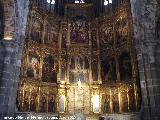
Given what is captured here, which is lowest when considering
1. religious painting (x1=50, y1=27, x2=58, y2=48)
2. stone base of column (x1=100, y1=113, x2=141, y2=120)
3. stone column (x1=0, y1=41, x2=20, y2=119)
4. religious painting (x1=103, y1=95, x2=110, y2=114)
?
stone base of column (x1=100, y1=113, x2=141, y2=120)

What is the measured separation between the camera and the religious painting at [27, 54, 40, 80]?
65.4 feet

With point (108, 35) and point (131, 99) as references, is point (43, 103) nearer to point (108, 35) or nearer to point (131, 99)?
point (131, 99)

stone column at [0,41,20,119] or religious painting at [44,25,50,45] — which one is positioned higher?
religious painting at [44,25,50,45]

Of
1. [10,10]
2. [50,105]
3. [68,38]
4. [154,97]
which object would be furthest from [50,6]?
[154,97]

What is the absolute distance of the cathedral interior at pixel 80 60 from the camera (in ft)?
57.4

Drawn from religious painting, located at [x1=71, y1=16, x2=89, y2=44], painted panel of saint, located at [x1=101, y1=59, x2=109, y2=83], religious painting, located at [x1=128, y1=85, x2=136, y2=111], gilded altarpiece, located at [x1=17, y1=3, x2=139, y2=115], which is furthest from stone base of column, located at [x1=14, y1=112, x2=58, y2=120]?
religious painting, located at [x1=71, y1=16, x2=89, y2=44]

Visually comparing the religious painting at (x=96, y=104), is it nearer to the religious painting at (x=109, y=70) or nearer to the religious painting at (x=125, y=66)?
the religious painting at (x=109, y=70)

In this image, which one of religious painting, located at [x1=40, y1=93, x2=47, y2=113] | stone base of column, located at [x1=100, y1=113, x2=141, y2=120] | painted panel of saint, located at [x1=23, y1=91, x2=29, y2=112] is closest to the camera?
stone base of column, located at [x1=100, y1=113, x2=141, y2=120]

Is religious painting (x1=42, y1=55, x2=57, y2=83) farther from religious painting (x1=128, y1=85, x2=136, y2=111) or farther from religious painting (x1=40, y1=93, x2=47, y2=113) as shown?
religious painting (x1=128, y1=85, x2=136, y2=111)

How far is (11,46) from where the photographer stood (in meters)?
17.4

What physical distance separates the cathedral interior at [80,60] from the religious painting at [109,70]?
0.31ft

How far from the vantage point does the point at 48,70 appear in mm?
21656

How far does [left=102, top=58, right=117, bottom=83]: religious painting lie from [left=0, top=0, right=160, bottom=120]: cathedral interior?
0.09 metres

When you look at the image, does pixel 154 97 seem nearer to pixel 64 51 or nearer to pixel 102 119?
pixel 102 119
